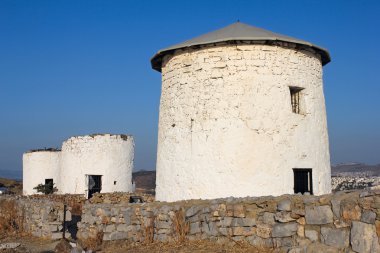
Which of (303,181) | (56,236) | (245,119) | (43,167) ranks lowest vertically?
(56,236)

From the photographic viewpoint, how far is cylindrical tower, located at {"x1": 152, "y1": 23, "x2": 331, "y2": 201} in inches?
398

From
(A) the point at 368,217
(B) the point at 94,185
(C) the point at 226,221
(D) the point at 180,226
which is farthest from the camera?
(B) the point at 94,185

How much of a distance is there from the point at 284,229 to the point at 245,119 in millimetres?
3874

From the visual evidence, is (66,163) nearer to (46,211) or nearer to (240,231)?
(46,211)

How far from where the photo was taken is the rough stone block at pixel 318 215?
20.1ft

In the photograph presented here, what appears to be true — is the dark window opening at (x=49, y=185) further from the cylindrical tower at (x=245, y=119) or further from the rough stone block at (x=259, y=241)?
the rough stone block at (x=259, y=241)

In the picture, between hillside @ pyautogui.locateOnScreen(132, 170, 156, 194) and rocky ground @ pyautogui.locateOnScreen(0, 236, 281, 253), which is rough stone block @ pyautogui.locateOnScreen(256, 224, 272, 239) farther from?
hillside @ pyautogui.locateOnScreen(132, 170, 156, 194)

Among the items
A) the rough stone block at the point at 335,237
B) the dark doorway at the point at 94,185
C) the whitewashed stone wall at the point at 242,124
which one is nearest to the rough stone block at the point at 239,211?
the rough stone block at the point at 335,237

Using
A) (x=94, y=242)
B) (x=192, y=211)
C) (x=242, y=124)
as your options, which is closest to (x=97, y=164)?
(x=94, y=242)

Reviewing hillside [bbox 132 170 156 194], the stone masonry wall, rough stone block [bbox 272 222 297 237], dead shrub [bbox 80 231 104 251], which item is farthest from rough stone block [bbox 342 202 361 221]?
hillside [bbox 132 170 156 194]

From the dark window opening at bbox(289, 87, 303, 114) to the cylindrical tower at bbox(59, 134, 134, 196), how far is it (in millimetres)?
11725

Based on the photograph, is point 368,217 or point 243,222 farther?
point 243,222

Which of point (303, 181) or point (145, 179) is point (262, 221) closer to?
point (303, 181)

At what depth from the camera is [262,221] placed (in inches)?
280
